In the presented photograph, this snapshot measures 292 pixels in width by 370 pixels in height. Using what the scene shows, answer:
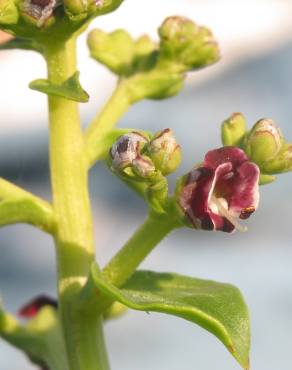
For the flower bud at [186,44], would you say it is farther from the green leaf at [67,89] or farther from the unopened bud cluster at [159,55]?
the green leaf at [67,89]

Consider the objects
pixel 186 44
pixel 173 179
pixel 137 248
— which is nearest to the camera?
pixel 137 248

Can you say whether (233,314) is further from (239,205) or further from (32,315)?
(32,315)

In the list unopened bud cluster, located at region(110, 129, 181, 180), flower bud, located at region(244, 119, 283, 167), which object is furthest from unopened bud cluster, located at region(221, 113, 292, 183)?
unopened bud cluster, located at region(110, 129, 181, 180)

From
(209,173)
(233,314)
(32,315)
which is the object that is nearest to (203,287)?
(233,314)

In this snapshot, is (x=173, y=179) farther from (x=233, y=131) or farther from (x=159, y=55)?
(x=233, y=131)

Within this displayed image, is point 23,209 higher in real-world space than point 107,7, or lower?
lower

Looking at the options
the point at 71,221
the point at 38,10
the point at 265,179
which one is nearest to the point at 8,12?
the point at 38,10
